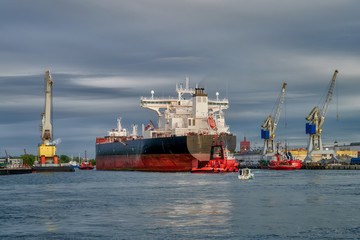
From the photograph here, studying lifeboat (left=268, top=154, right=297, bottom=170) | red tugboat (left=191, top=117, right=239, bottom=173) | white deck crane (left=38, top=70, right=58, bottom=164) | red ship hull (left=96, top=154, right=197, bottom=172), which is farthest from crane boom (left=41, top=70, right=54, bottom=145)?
lifeboat (left=268, top=154, right=297, bottom=170)

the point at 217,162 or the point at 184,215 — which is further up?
the point at 217,162

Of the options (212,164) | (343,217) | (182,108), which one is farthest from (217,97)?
(343,217)

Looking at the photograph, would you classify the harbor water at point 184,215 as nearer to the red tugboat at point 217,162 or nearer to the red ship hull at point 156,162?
the red tugboat at point 217,162

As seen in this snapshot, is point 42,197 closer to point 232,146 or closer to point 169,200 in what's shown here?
point 169,200

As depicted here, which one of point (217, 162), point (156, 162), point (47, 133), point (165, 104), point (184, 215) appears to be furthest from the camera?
point (47, 133)

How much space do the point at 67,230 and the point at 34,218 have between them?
6.29 metres

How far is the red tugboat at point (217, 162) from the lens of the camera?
95.9 m

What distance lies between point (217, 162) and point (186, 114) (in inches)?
630

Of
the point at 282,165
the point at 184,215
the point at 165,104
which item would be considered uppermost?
the point at 165,104

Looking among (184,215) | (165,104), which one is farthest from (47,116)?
(184,215)

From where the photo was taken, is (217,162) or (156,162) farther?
(156,162)

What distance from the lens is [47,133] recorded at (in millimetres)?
134625

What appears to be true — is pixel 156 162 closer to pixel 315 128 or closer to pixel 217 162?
pixel 217 162

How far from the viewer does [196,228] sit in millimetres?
33938
